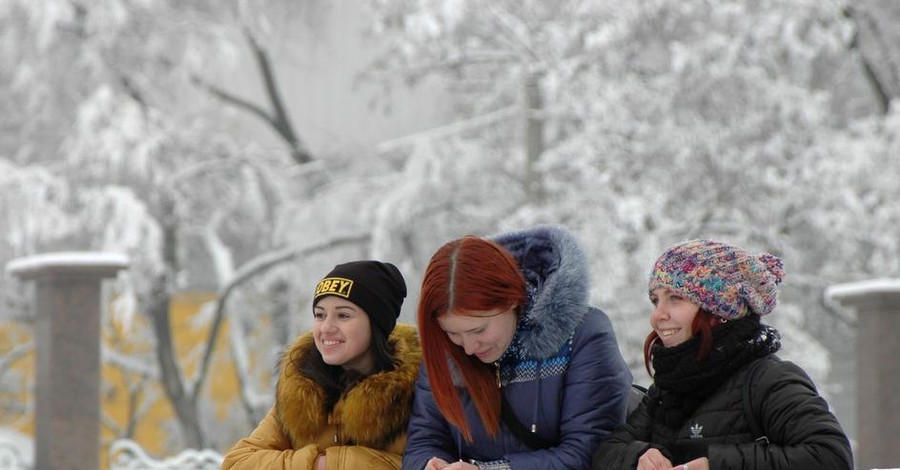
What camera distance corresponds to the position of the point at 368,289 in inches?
158

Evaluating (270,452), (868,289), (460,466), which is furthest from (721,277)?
(868,289)

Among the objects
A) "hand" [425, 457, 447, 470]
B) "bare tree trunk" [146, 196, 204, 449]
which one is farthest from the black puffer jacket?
"bare tree trunk" [146, 196, 204, 449]

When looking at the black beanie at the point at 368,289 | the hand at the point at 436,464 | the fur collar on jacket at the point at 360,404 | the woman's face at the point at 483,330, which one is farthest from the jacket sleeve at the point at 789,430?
the black beanie at the point at 368,289

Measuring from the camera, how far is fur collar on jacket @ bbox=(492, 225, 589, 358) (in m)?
3.62

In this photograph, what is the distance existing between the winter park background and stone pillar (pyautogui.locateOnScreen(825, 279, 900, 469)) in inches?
156

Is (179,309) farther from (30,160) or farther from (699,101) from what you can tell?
(699,101)

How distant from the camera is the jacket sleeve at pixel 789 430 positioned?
309cm

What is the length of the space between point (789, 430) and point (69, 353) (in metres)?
5.91

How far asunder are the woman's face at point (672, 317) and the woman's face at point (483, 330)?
0.38m

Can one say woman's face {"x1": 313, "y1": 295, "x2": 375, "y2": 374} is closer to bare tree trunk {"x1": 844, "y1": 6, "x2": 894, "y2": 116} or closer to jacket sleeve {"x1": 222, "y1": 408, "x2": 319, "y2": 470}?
jacket sleeve {"x1": 222, "y1": 408, "x2": 319, "y2": 470}

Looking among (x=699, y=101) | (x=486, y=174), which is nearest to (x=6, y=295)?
(x=486, y=174)

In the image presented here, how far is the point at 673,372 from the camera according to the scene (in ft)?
11.0

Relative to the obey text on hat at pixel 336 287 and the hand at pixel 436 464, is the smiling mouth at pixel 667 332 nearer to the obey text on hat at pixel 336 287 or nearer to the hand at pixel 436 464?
the hand at pixel 436 464

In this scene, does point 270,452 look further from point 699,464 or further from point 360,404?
point 699,464
